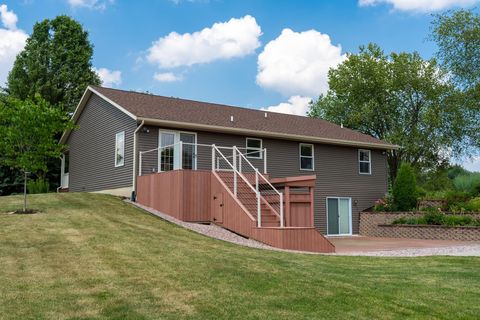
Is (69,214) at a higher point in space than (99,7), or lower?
lower

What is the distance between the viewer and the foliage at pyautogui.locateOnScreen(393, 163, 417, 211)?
68.7 feet

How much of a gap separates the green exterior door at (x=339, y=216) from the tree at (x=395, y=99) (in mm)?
12998

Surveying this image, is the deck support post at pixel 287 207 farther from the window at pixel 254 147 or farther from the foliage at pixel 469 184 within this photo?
the foliage at pixel 469 184

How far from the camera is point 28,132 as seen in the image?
553 inches

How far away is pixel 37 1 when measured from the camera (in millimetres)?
17969

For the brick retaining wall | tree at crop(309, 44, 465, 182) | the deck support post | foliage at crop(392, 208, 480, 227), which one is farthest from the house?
tree at crop(309, 44, 465, 182)

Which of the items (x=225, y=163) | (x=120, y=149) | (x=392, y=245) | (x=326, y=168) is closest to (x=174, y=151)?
(x=225, y=163)

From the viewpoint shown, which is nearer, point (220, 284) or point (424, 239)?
point (220, 284)

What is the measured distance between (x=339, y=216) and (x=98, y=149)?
11124 mm

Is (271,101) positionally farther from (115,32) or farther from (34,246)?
(34,246)

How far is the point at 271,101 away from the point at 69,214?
2053 centimetres

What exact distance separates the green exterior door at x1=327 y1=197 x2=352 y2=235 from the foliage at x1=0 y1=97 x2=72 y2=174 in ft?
41.1

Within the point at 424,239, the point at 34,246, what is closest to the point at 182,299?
the point at 34,246

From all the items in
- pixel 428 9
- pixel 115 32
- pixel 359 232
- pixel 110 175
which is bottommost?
pixel 359 232
